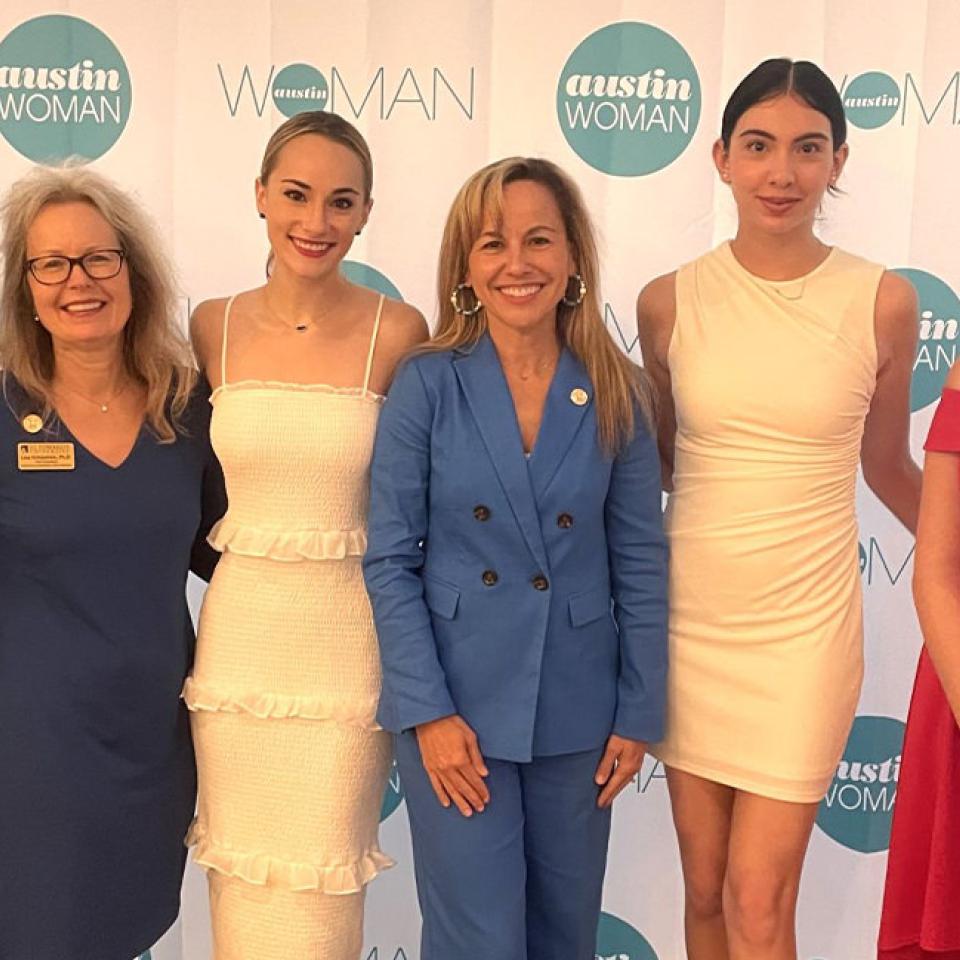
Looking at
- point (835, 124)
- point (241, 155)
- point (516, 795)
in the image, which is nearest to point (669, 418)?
point (835, 124)

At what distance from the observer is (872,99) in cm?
262

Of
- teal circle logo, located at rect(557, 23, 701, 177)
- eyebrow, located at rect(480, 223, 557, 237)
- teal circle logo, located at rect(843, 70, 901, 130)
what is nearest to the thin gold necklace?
eyebrow, located at rect(480, 223, 557, 237)

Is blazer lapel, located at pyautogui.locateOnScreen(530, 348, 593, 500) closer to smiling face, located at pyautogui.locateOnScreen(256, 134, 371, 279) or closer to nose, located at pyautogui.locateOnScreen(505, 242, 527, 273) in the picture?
nose, located at pyautogui.locateOnScreen(505, 242, 527, 273)

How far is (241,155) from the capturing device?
2693mm

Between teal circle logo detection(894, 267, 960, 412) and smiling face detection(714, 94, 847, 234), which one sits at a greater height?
smiling face detection(714, 94, 847, 234)

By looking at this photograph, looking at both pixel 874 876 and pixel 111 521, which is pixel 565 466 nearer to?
pixel 111 521

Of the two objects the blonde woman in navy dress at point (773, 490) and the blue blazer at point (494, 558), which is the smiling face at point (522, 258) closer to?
the blue blazer at point (494, 558)

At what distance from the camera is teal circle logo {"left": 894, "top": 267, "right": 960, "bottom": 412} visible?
2678 millimetres

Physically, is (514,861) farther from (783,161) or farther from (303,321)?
(783,161)

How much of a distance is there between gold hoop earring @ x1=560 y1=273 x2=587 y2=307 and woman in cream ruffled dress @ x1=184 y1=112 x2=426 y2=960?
1.02ft

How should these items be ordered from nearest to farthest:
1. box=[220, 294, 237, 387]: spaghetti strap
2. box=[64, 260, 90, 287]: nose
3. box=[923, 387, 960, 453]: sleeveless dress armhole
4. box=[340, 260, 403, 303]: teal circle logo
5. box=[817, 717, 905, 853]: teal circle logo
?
1. box=[923, 387, 960, 453]: sleeveless dress armhole
2. box=[64, 260, 90, 287]: nose
3. box=[220, 294, 237, 387]: spaghetti strap
4. box=[340, 260, 403, 303]: teal circle logo
5. box=[817, 717, 905, 853]: teal circle logo

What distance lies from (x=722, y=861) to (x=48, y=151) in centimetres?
218

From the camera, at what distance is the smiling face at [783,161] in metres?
1.92

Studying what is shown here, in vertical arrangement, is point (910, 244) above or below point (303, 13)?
below
